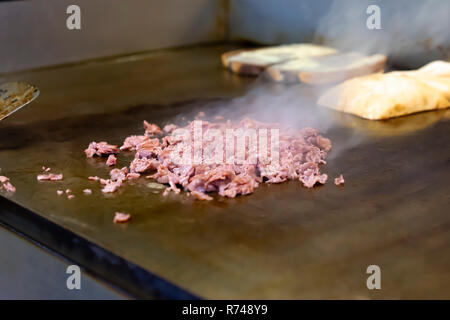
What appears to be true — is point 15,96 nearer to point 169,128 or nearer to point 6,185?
point 6,185

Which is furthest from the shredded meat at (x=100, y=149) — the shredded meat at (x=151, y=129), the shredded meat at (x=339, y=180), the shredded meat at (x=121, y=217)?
the shredded meat at (x=339, y=180)

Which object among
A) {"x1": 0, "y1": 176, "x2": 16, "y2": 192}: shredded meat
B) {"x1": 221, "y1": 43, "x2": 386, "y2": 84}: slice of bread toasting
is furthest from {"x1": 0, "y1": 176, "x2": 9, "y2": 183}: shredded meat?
{"x1": 221, "y1": 43, "x2": 386, "y2": 84}: slice of bread toasting

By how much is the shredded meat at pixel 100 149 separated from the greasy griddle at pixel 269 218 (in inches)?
1.3

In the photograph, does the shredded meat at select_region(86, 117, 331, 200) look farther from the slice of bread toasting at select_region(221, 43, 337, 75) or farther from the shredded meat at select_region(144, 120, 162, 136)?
the slice of bread toasting at select_region(221, 43, 337, 75)

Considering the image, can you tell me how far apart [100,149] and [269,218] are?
756 mm

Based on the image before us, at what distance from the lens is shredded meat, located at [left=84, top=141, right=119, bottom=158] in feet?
7.08

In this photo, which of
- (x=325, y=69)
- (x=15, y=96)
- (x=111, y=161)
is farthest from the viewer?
(x=325, y=69)

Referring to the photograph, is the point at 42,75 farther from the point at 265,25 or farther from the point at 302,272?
the point at 302,272

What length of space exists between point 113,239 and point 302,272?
0.47 meters

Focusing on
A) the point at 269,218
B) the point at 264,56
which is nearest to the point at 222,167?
the point at 269,218

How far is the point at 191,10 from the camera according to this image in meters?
4.09

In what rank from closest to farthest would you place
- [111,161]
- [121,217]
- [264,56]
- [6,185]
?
[121,217] → [6,185] → [111,161] → [264,56]

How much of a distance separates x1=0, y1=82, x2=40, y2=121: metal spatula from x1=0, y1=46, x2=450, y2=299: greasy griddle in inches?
6.3

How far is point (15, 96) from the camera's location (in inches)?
87.4
